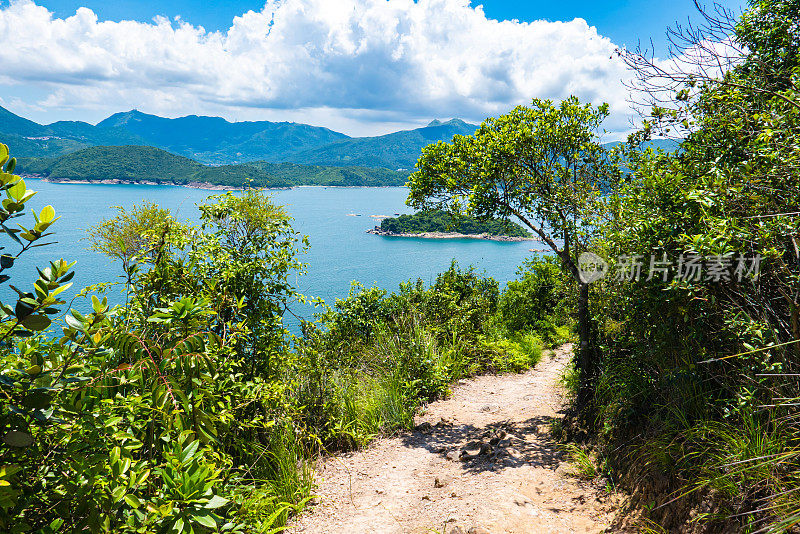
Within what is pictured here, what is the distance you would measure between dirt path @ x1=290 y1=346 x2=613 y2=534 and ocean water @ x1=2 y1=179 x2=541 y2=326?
10.8 meters

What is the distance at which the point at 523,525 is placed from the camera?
348 centimetres

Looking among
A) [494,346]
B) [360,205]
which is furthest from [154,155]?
[494,346]

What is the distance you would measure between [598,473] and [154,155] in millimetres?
145409

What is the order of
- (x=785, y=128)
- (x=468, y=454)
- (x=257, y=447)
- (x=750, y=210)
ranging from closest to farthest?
(x=785, y=128) → (x=750, y=210) → (x=257, y=447) → (x=468, y=454)

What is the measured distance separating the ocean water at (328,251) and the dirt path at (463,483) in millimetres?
10805

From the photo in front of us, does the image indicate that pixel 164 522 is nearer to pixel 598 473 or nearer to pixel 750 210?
pixel 598 473

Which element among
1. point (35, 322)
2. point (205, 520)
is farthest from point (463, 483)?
point (35, 322)

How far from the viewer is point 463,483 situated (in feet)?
14.4

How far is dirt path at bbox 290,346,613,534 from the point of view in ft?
Result: 11.9

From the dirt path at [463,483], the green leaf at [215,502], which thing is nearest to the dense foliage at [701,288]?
the dirt path at [463,483]

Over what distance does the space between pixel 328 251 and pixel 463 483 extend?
60.5m

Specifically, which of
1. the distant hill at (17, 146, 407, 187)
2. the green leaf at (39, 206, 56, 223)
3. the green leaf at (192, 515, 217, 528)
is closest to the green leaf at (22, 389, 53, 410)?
the green leaf at (39, 206, 56, 223)

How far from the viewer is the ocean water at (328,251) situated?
3825 cm

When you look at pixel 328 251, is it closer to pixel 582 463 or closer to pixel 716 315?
pixel 582 463
